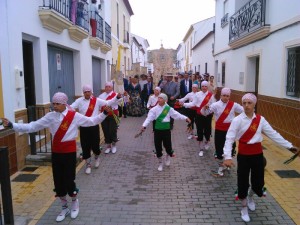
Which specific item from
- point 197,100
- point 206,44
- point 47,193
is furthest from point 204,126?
point 206,44

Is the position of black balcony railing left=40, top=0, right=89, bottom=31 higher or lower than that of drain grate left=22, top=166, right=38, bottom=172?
higher

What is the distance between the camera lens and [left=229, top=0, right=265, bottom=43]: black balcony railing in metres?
10.3

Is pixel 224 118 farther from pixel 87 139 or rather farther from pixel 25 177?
pixel 25 177

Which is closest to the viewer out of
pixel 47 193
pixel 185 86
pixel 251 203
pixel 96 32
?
pixel 251 203

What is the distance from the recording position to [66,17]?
9312 mm

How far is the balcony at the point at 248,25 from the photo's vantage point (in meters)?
10.2

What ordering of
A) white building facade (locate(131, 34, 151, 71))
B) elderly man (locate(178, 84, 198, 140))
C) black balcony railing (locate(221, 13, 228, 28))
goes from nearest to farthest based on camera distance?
elderly man (locate(178, 84, 198, 140)), black balcony railing (locate(221, 13, 228, 28)), white building facade (locate(131, 34, 151, 71))

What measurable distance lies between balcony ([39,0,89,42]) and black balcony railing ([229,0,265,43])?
19.2ft

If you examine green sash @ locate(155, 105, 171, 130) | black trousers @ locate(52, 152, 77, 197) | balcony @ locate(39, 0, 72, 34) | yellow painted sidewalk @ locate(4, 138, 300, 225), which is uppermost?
balcony @ locate(39, 0, 72, 34)

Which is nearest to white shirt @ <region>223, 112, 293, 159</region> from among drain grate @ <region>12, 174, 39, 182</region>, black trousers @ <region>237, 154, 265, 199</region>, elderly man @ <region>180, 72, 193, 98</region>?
black trousers @ <region>237, 154, 265, 199</region>

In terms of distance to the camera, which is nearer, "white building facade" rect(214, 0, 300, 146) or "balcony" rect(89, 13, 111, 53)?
"white building facade" rect(214, 0, 300, 146)

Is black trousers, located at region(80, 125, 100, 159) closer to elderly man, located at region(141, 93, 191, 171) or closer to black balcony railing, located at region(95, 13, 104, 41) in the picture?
elderly man, located at region(141, 93, 191, 171)

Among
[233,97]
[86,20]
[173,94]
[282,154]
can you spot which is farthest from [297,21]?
[86,20]

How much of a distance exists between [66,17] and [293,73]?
6.51 meters
